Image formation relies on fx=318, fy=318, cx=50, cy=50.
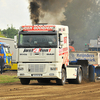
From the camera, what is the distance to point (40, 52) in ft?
58.7

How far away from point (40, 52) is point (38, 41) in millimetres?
631

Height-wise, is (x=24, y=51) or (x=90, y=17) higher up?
(x=90, y=17)

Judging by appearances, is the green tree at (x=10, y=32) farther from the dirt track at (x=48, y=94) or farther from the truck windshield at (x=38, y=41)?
the dirt track at (x=48, y=94)

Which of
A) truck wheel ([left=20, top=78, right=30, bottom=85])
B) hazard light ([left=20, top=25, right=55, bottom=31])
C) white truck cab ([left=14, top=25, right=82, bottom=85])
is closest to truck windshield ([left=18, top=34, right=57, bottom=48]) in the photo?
white truck cab ([left=14, top=25, right=82, bottom=85])

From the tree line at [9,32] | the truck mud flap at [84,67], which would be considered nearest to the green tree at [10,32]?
the tree line at [9,32]

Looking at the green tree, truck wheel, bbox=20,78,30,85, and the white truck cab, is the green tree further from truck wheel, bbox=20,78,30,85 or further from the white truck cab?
the white truck cab

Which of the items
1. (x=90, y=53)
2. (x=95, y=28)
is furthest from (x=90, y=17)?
(x=90, y=53)

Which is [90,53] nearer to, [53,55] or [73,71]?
[73,71]

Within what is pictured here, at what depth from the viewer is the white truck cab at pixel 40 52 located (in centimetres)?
1786

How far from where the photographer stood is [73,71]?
2047 centimetres

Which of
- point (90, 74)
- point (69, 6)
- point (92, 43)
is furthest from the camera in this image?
point (69, 6)

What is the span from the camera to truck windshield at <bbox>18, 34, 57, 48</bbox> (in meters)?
17.8

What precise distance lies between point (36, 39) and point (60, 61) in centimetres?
189

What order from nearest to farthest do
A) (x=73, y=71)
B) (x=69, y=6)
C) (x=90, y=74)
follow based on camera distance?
(x=73, y=71)
(x=90, y=74)
(x=69, y=6)
